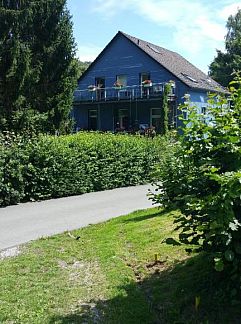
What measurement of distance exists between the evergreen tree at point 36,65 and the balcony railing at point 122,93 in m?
9.02

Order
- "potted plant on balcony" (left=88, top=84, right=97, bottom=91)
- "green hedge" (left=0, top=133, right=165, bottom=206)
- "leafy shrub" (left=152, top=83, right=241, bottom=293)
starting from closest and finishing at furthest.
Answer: "leafy shrub" (left=152, top=83, right=241, bottom=293) → "green hedge" (left=0, top=133, right=165, bottom=206) → "potted plant on balcony" (left=88, top=84, right=97, bottom=91)

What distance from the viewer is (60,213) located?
1137 centimetres

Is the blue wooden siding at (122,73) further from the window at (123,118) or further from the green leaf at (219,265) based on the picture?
the green leaf at (219,265)

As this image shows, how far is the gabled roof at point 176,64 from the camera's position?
35.5m

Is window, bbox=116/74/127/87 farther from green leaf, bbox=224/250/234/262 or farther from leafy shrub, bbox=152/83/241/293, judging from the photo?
green leaf, bbox=224/250/234/262

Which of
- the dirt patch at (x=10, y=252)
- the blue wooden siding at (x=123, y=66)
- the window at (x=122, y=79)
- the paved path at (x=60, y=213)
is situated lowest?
the paved path at (x=60, y=213)

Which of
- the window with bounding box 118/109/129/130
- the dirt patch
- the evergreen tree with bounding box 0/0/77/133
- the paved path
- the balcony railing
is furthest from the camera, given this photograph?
the window with bounding box 118/109/129/130

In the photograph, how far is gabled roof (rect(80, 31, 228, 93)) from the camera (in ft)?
117

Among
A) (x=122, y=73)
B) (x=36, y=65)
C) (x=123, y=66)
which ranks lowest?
(x=36, y=65)

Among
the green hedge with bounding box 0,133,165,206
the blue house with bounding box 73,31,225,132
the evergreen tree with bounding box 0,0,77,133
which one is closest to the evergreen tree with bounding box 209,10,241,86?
the blue house with bounding box 73,31,225,132

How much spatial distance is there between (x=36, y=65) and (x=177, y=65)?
16.7 metres

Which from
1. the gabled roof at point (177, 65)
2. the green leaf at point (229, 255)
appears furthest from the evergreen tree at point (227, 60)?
the green leaf at point (229, 255)

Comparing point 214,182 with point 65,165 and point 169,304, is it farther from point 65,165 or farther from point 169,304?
point 65,165

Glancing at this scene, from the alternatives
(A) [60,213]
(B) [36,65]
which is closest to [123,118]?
(B) [36,65]
